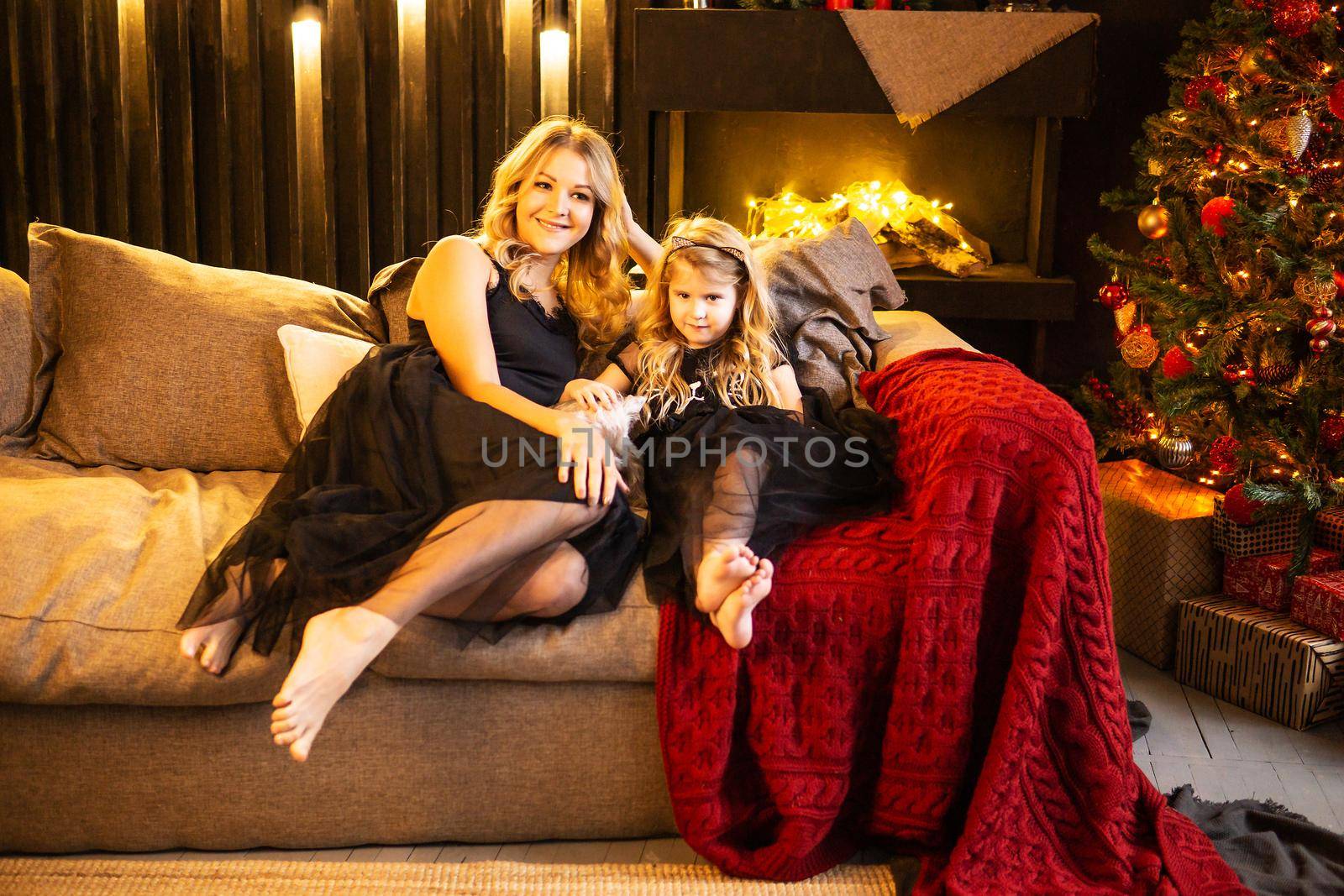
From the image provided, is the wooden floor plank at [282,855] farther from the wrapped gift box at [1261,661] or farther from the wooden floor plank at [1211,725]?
the wrapped gift box at [1261,661]

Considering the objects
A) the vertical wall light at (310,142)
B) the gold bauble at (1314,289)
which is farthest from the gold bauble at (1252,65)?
the vertical wall light at (310,142)

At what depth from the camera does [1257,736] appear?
6.78 feet

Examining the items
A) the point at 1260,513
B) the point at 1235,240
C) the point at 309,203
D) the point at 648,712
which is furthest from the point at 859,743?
the point at 309,203

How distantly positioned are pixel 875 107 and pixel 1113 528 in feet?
4.21

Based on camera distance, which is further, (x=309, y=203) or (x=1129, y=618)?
(x=309, y=203)

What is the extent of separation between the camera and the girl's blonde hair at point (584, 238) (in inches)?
80.6

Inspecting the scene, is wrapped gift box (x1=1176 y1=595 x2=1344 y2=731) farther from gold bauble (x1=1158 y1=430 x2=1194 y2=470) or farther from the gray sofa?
the gray sofa

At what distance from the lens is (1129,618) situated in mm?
2430

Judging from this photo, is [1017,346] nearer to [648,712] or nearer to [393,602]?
[648,712]

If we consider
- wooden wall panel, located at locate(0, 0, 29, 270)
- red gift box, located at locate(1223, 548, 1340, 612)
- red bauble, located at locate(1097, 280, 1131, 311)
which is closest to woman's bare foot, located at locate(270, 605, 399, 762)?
red gift box, located at locate(1223, 548, 1340, 612)

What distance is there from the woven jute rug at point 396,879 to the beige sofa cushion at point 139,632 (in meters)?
0.24

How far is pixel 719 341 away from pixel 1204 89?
1307 millimetres

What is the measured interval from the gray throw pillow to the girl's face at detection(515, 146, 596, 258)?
43cm

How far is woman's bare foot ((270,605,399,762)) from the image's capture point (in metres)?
1.42
